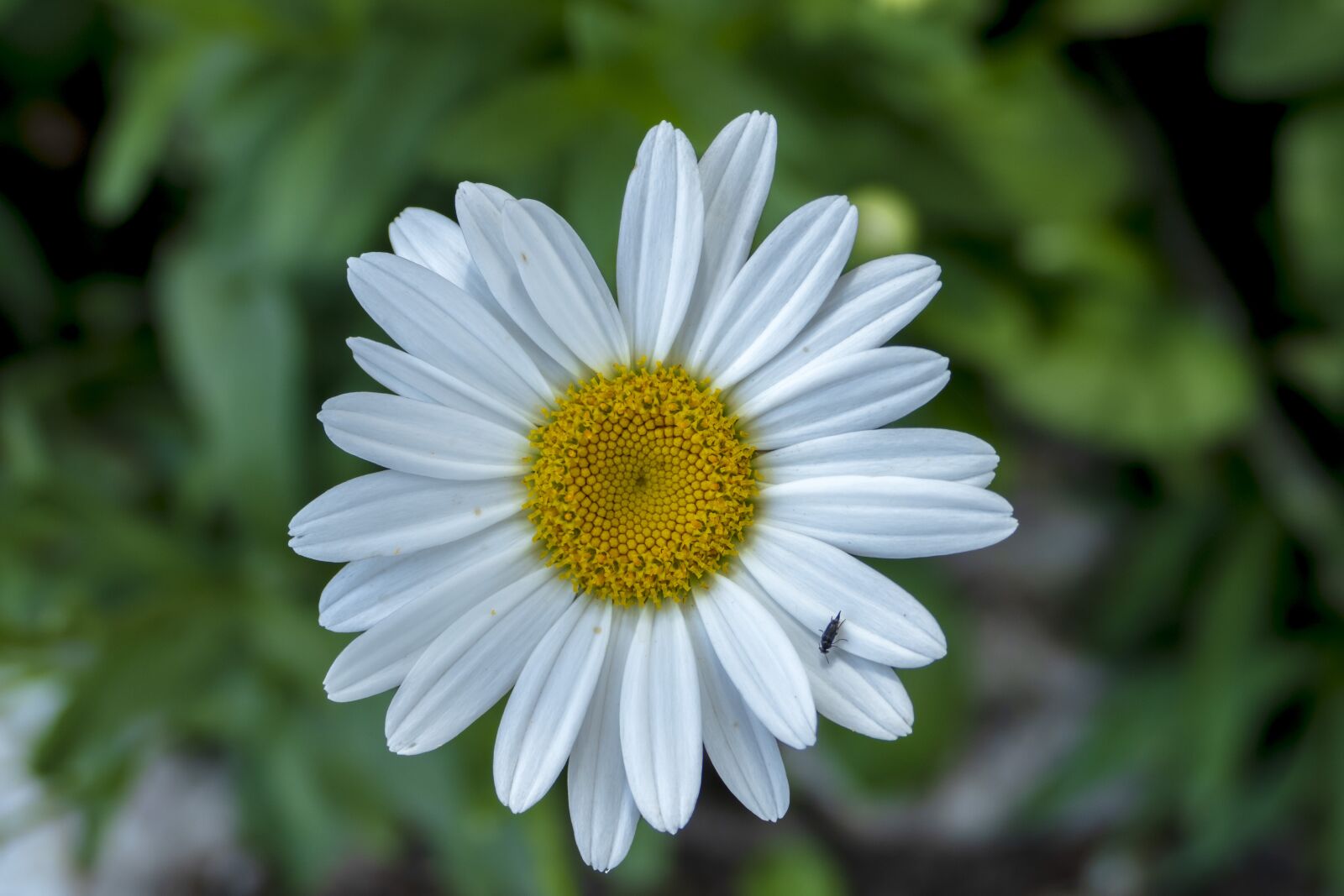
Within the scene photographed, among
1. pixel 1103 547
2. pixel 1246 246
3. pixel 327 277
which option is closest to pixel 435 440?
pixel 327 277

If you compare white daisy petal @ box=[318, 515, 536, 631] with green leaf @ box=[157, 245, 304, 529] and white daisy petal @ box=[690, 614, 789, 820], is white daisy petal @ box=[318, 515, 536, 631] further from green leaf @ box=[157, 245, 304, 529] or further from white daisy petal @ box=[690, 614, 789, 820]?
green leaf @ box=[157, 245, 304, 529]

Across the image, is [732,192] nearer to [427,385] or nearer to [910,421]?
[427,385]

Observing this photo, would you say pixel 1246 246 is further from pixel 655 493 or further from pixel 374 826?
pixel 374 826

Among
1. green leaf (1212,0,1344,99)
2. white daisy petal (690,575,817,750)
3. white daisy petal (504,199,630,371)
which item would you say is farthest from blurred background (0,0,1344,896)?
white daisy petal (690,575,817,750)

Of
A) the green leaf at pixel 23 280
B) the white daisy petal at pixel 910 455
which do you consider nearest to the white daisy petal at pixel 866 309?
the white daisy petal at pixel 910 455

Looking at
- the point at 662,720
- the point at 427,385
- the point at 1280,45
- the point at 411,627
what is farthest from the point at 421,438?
the point at 1280,45

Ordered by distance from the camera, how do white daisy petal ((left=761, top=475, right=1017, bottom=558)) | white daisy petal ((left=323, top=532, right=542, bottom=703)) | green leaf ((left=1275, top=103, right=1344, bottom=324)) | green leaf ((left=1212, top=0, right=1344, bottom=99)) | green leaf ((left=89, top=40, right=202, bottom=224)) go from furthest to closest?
green leaf ((left=1275, top=103, right=1344, bottom=324)) → green leaf ((left=1212, top=0, right=1344, bottom=99)) → green leaf ((left=89, top=40, right=202, bottom=224)) → white daisy petal ((left=323, top=532, right=542, bottom=703)) → white daisy petal ((left=761, top=475, right=1017, bottom=558))
